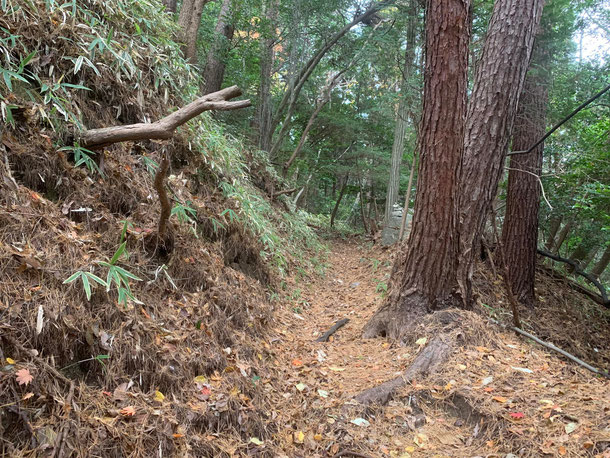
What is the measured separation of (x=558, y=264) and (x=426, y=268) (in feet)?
22.9

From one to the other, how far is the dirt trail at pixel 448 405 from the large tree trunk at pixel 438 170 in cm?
48

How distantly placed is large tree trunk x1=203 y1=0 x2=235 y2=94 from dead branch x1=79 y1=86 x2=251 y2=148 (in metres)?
5.52

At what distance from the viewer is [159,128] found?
2.66 meters

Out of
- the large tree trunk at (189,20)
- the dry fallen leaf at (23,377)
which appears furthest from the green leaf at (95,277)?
the large tree trunk at (189,20)

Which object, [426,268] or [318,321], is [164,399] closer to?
[426,268]

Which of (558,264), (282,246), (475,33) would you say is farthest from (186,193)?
(558,264)

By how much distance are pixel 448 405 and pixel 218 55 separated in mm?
7889

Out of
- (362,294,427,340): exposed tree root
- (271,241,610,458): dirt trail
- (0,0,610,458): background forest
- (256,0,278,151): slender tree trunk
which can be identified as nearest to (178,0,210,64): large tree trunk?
(0,0,610,458): background forest

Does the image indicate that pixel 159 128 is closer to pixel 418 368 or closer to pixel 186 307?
pixel 186 307

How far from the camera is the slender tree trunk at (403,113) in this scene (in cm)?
806

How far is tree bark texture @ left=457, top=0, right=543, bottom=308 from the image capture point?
3.85 m

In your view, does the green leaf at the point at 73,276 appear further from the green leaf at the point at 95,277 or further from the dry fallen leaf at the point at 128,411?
the dry fallen leaf at the point at 128,411

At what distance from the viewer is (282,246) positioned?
22.3ft

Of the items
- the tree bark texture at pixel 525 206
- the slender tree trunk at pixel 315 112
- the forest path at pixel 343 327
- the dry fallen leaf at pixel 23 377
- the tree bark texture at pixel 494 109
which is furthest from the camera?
the slender tree trunk at pixel 315 112
